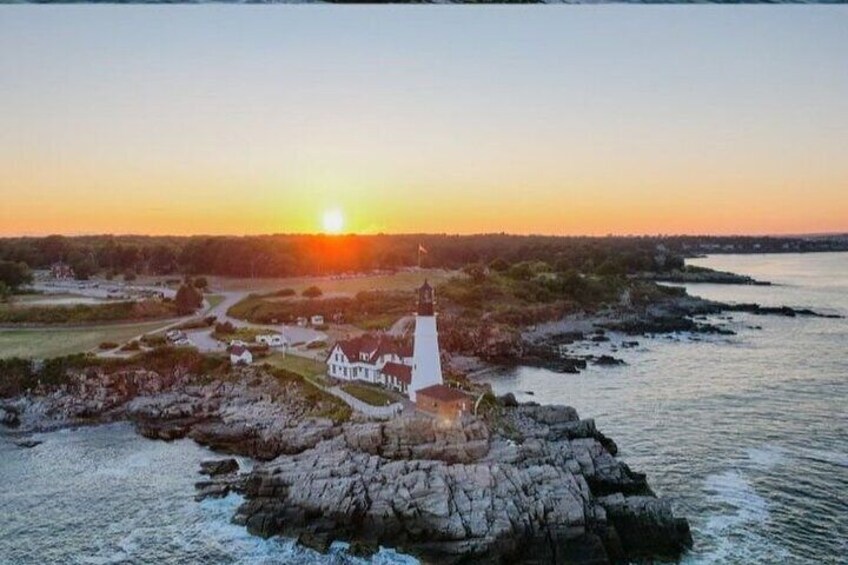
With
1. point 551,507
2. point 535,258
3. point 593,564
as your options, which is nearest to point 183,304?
point 535,258

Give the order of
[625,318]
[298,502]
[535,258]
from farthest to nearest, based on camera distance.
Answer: [625,318]
[535,258]
[298,502]

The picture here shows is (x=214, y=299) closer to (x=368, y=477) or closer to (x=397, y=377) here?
(x=397, y=377)

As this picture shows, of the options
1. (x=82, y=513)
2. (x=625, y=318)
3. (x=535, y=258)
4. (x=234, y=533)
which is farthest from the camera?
(x=625, y=318)

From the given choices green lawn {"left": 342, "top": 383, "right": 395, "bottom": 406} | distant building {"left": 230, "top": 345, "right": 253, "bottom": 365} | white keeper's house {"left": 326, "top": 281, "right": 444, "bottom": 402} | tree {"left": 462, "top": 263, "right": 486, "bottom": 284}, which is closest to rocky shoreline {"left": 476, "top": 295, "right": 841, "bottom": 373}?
tree {"left": 462, "top": 263, "right": 486, "bottom": 284}

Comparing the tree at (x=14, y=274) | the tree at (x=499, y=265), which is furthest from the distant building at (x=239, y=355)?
the tree at (x=499, y=265)

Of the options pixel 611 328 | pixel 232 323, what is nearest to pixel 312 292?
pixel 232 323

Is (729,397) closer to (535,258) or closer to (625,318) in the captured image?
(625,318)

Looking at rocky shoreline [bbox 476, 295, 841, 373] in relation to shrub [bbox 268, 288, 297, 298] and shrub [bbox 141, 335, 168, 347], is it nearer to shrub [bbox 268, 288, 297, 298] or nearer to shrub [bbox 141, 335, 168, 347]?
shrub [bbox 268, 288, 297, 298]
